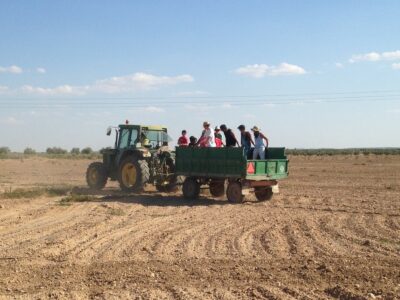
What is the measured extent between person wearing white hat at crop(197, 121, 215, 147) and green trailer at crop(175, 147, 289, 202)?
445 millimetres

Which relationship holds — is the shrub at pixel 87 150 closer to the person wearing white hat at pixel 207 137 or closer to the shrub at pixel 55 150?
the shrub at pixel 55 150

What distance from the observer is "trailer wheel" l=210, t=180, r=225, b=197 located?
1802 cm

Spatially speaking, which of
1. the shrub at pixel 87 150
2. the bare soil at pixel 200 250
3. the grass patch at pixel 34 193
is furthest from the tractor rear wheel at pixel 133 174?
the shrub at pixel 87 150

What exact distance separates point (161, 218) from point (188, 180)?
173 inches

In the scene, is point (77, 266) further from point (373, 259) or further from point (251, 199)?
point (251, 199)

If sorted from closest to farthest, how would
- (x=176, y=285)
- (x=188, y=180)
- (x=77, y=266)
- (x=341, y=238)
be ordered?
(x=176, y=285), (x=77, y=266), (x=341, y=238), (x=188, y=180)

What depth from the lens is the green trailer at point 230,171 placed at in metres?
16.3

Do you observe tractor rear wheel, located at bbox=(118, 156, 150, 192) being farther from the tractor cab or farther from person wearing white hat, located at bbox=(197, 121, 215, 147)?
person wearing white hat, located at bbox=(197, 121, 215, 147)

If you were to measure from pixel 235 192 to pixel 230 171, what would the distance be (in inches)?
26.6

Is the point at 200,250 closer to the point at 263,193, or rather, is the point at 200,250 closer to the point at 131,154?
the point at 263,193

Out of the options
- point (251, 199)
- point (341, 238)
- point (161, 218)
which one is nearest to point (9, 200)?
point (161, 218)

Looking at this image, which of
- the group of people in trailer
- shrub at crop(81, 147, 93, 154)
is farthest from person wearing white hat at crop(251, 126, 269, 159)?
shrub at crop(81, 147, 93, 154)

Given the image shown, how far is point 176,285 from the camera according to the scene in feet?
24.1

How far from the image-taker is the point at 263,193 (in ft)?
58.0
